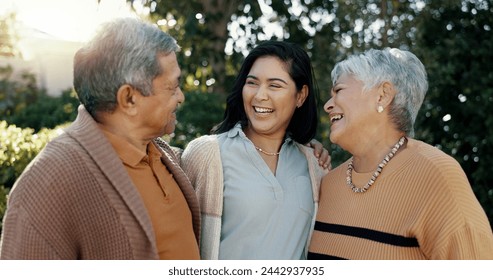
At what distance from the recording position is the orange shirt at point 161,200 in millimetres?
2285

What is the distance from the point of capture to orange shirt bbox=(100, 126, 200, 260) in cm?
229

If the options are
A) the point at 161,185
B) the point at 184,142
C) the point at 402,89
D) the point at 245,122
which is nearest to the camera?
the point at 161,185

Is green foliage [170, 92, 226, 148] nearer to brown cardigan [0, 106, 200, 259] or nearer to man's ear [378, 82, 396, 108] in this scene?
man's ear [378, 82, 396, 108]

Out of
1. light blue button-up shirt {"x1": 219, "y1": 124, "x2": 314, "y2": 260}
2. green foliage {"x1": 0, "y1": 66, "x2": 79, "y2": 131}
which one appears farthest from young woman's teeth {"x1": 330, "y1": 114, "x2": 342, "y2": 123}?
green foliage {"x1": 0, "y1": 66, "x2": 79, "y2": 131}

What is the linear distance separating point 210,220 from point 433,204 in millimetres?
948

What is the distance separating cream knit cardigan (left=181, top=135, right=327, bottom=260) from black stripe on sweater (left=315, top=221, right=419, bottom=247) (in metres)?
0.13

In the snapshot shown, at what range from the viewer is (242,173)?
297 cm

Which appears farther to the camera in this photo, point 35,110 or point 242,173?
point 35,110

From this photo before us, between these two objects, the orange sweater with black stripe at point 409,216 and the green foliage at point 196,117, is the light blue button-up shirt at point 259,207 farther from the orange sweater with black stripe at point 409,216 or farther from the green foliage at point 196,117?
the green foliage at point 196,117

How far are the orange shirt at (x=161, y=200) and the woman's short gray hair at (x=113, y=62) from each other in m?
0.15

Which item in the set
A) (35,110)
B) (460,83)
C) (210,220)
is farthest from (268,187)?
(35,110)

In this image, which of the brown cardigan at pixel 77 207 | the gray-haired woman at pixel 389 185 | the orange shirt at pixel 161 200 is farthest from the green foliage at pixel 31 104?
the brown cardigan at pixel 77 207

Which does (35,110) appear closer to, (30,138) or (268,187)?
(30,138)

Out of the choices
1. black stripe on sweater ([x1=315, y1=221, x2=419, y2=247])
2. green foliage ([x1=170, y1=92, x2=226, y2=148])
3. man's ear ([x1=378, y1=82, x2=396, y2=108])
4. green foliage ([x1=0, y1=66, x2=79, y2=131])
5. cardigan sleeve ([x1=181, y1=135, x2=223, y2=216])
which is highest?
man's ear ([x1=378, y1=82, x2=396, y2=108])
